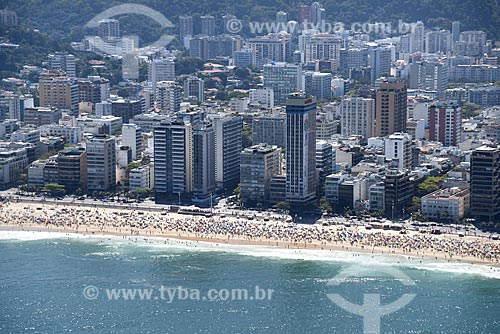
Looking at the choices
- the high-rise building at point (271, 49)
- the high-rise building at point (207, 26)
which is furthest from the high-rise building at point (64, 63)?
the high-rise building at point (207, 26)

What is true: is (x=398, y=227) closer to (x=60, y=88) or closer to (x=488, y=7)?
(x=60, y=88)

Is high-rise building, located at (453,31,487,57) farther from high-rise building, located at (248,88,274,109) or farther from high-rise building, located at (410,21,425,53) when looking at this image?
high-rise building, located at (248,88,274,109)

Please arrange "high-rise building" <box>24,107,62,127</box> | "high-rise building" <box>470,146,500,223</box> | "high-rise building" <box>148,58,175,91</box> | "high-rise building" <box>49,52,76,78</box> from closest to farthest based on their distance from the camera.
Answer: "high-rise building" <box>470,146,500,223</box>, "high-rise building" <box>24,107,62,127</box>, "high-rise building" <box>148,58,175,91</box>, "high-rise building" <box>49,52,76,78</box>

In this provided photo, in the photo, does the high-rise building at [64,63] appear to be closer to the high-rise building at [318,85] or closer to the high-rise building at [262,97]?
the high-rise building at [318,85]

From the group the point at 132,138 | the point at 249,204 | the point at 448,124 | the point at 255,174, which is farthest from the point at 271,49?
the point at 249,204

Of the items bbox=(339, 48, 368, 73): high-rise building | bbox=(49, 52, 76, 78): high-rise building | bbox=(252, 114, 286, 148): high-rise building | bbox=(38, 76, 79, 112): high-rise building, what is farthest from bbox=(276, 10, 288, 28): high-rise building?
bbox=(252, 114, 286, 148): high-rise building
